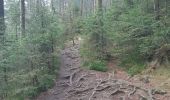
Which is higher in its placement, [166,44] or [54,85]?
[166,44]

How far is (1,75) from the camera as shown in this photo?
495 inches

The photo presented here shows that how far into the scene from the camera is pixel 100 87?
1419 centimetres

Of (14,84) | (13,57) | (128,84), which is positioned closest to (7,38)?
(13,57)

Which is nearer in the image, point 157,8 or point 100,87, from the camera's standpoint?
point 100,87

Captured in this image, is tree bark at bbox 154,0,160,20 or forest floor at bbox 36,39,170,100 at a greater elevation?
tree bark at bbox 154,0,160,20

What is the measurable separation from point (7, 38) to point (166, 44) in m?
7.72

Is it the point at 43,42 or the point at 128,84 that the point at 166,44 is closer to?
the point at 128,84

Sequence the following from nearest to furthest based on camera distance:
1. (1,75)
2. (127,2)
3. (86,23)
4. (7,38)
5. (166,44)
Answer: (1,75) → (7,38) → (166,44) → (86,23) → (127,2)

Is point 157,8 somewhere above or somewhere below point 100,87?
above

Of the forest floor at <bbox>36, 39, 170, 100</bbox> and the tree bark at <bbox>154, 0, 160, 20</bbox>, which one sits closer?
the forest floor at <bbox>36, 39, 170, 100</bbox>

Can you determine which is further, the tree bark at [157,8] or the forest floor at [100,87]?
the tree bark at [157,8]

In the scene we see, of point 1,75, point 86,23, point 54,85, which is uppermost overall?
point 86,23

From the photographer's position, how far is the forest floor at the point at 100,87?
510 inches

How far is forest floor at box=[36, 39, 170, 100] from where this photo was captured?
1296cm
